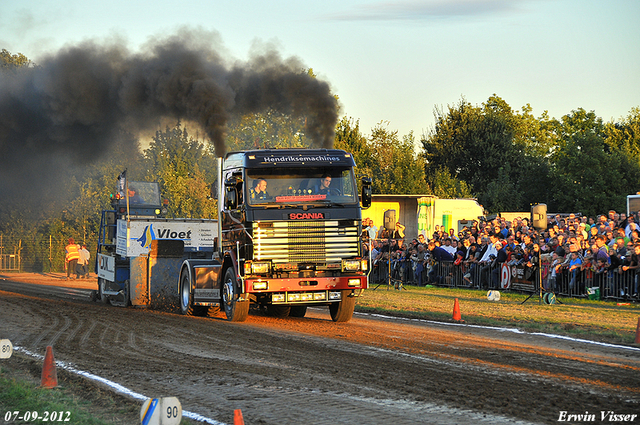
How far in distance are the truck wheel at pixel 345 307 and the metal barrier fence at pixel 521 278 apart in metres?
6.40

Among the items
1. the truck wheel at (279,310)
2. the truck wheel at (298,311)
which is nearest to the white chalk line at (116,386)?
the truck wheel at (279,310)

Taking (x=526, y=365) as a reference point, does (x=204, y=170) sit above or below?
above

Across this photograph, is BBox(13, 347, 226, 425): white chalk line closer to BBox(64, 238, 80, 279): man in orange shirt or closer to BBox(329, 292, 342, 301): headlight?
BBox(329, 292, 342, 301): headlight

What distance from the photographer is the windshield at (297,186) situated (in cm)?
1440

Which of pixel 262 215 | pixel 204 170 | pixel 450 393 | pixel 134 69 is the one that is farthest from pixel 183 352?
pixel 204 170

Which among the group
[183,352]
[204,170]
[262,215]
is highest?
[204,170]

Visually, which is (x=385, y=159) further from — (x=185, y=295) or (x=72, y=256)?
(x=185, y=295)

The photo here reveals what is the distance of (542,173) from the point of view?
54344 millimetres

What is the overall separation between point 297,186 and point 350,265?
1.87 meters

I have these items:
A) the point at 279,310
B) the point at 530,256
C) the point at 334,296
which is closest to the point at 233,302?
the point at 334,296

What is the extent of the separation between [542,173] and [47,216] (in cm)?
3497

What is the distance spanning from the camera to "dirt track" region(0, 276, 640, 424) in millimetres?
7129

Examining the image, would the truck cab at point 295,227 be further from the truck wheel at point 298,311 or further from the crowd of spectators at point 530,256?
the truck wheel at point 298,311

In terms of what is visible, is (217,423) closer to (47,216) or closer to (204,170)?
(204,170)
